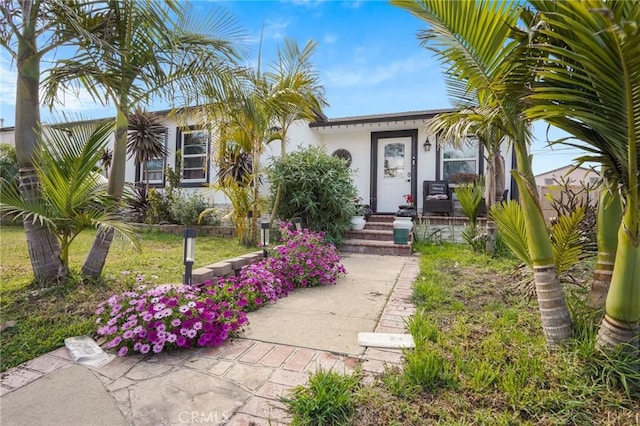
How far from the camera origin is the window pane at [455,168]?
28.8ft

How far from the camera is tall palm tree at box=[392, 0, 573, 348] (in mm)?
1936

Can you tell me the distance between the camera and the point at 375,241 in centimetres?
691

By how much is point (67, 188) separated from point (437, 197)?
7481 mm

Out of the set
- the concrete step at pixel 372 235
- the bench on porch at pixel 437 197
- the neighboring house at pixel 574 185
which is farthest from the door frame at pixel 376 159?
the neighboring house at pixel 574 185

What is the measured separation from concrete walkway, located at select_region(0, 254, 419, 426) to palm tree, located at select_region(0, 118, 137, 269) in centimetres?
124

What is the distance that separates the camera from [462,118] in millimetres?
3482

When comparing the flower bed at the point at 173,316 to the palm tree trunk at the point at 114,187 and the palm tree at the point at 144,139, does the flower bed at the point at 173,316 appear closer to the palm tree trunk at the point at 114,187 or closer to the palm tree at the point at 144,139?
the palm tree trunk at the point at 114,187

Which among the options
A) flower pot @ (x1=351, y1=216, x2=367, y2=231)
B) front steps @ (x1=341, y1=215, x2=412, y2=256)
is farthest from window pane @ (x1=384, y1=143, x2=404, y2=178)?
flower pot @ (x1=351, y1=216, x2=367, y2=231)

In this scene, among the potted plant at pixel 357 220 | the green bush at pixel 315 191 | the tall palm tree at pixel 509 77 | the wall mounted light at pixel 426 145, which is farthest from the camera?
the wall mounted light at pixel 426 145

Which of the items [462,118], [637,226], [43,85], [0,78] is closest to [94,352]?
[43,85]

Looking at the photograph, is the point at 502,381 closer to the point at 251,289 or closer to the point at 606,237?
the point at 606,237

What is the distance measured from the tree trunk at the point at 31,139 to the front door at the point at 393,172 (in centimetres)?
778

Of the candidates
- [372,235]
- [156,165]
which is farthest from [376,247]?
[156,165]

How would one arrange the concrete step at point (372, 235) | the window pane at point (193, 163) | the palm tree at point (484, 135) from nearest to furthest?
1. the palm tree at point (484, 135)
2. the concrete step at point (372, 235)
3. the window pane at point (193, 163)
